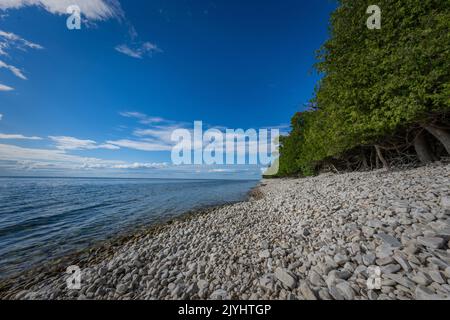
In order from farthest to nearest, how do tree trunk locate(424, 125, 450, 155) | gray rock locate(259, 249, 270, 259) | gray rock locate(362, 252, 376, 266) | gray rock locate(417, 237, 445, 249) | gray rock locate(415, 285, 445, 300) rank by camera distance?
1. tree trunk locate(424, 125, 450, 155)
2. gray rock locate(259, 249, 270, 259)
3. gray rock locate(362, 252, 376, 266)
4. gray rock locate(417, 237, 445, 249)
5. gray rock locate(415, 285, 445, 300)

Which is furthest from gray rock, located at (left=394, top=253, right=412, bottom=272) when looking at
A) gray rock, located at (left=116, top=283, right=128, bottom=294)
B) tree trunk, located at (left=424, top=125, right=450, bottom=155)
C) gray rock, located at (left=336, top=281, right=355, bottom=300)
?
tree trunk, located at (left=424, top=125, right=450, bottom=155)

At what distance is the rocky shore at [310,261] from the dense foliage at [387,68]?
3.69 meters

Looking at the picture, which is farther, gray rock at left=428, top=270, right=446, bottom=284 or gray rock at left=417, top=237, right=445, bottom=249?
gray rock at left=417, top=237, right=445, bottom=249

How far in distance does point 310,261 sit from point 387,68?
9.56 meters

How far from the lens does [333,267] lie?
3326 mm

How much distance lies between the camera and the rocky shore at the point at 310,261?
9.19 feet

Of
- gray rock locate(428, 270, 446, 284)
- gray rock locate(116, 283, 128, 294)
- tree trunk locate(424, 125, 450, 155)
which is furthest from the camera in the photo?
tree trunk locate(424, 125, 450, 155)

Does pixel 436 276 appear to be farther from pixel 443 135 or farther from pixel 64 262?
pixel 443 135

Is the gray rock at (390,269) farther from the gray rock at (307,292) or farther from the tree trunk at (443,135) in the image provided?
the tree trunk at (443,135)

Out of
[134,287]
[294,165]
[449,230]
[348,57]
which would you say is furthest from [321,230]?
[294,165]

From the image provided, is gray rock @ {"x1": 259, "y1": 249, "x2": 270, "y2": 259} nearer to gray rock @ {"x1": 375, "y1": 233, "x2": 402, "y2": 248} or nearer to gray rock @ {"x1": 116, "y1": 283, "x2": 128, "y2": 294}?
gray rock @ {"x1": 375, "y1": 233, "x2": 402, "y2": 248}

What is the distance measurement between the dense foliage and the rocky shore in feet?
12.1

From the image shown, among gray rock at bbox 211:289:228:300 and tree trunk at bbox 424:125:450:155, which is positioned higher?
tree trunk at bbox 424:125:450:155

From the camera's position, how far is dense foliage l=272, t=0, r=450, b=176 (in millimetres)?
6668
